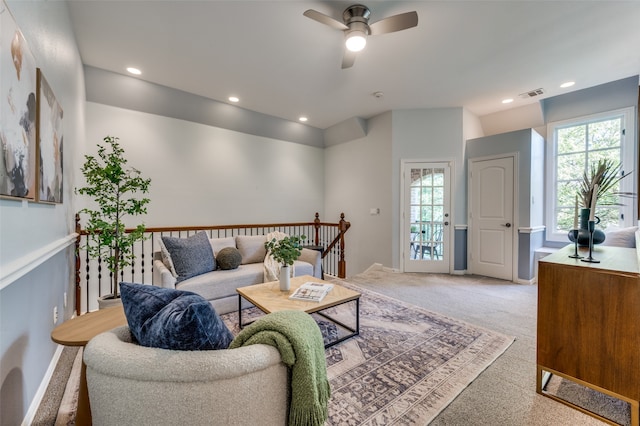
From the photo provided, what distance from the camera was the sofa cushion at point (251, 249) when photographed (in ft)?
11.4

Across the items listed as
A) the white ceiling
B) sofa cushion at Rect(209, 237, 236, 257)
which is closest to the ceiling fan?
the white ceiling

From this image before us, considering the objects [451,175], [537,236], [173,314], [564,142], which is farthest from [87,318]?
[564,142]

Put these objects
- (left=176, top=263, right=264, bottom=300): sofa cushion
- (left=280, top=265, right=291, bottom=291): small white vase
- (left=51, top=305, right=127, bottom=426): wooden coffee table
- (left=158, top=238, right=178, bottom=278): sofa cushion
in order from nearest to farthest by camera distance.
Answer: (left=51, top=305, right=127, bottom=426): wooden coffee table < (left=280, top=265, right=291, bottom=291): small white vase < (left=176, top=263, right=264, bottom=300): sofa cushion < (left=158, top=238, right=178, bottom=278): sofa cushion

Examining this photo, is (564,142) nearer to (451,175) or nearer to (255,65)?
(451,175)

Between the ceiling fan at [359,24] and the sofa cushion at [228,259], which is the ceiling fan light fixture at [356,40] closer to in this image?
the ceiling fan at [359,24]

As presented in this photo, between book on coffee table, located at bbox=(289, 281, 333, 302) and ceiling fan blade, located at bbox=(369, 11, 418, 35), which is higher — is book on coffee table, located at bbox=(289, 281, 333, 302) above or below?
below

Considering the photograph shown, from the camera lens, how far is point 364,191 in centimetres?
498

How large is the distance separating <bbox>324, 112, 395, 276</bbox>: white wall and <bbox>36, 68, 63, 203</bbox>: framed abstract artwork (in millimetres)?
4149

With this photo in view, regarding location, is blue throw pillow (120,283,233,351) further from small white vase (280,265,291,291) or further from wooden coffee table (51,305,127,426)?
small white vase (280,265,291,291)

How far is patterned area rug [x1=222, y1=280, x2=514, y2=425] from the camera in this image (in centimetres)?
150

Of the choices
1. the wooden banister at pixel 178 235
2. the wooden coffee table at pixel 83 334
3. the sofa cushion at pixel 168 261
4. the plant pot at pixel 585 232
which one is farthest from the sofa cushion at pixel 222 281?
the plant pot at pixel 585 232

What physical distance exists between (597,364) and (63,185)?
156 inches

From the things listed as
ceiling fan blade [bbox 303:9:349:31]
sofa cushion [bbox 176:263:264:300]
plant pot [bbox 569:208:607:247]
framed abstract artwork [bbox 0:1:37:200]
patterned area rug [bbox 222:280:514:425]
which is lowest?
patterned area rug [bbox 222:280:514:425]

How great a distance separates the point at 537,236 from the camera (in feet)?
13.3
